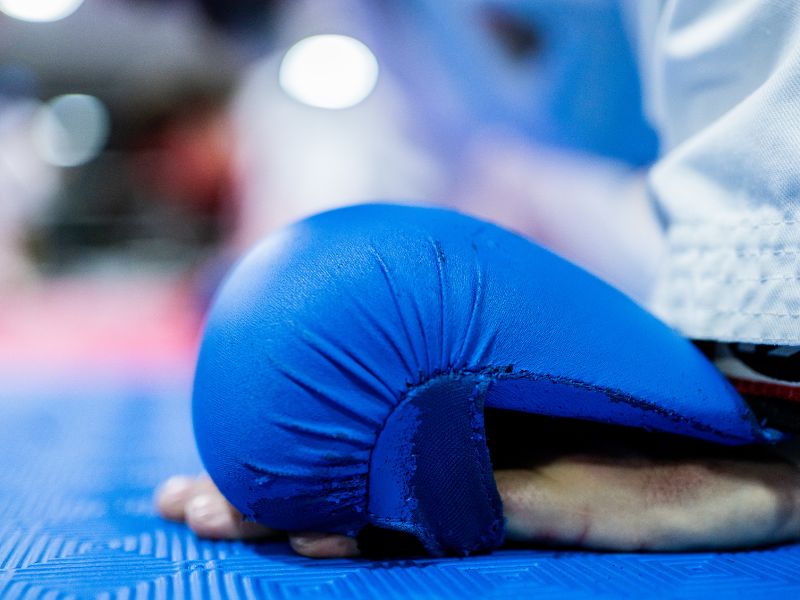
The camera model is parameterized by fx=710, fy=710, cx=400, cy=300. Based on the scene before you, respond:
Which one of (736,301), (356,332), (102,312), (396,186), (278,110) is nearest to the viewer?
(356,332)

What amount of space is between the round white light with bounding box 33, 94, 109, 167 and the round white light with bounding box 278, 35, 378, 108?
2.46 meters

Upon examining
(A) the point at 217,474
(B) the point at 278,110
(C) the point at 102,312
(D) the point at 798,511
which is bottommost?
(D) the point at 798,511

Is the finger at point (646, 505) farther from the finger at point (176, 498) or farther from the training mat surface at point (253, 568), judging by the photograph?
the finger at point (176, 498)

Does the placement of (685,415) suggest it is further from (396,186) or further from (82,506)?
(396,186)

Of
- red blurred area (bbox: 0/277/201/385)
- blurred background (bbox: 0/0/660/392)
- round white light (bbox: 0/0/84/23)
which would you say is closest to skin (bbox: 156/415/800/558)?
blurred background (bbox: 0/0/660/392)

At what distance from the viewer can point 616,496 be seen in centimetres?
55

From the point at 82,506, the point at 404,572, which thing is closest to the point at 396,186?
the point at 82,506

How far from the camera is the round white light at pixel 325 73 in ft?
9.93

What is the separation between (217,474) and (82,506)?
0.24m

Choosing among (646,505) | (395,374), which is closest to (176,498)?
(395,374)

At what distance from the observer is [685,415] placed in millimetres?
536

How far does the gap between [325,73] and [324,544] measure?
293 cm

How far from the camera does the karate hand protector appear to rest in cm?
47

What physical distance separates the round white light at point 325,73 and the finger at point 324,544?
8.73ft
